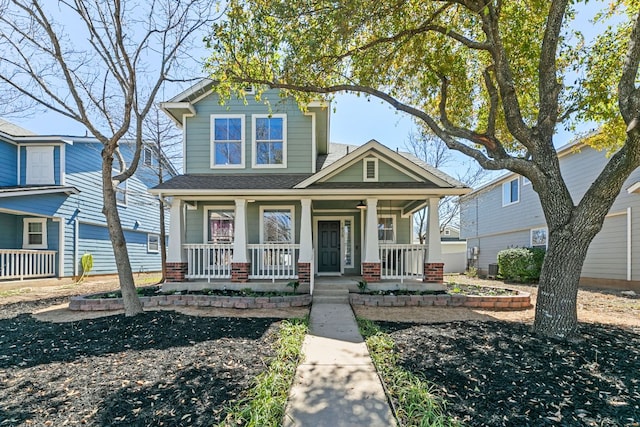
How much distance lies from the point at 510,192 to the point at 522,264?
5497 millimetres

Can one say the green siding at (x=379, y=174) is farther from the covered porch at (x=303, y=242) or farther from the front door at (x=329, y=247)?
the front door at (x=329, y=247)

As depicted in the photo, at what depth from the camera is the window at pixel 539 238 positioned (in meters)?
14.2

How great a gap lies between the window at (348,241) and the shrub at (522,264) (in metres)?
7.09

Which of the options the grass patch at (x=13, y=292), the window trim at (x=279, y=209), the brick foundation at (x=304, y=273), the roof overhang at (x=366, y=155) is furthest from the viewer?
the window trim at (x=279, y=209)

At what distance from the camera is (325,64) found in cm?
733

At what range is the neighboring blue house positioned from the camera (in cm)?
1191

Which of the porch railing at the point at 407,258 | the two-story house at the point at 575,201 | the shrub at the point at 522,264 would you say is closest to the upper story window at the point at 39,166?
the porch railing at the point at 407,258

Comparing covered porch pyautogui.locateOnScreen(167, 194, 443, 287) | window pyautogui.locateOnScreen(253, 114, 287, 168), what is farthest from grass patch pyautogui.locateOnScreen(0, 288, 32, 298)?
window pyautogui.locateOnScreen(253, 114, 287, 168)

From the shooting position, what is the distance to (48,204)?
12.5 meters

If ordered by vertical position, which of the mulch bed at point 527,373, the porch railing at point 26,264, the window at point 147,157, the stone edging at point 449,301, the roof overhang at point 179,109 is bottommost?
the stone edging at point 449,301

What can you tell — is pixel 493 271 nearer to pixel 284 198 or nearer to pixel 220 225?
pixel 284 198

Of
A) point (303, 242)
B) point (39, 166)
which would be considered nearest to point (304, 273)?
point (303, 242)

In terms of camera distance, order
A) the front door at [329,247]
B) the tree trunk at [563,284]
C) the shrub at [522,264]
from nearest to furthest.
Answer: the tree trunk at [563,284] → the front door at [329,247] → the shrub at [522,264]

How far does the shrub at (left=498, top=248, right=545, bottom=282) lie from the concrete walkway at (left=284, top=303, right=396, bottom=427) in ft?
34.3
